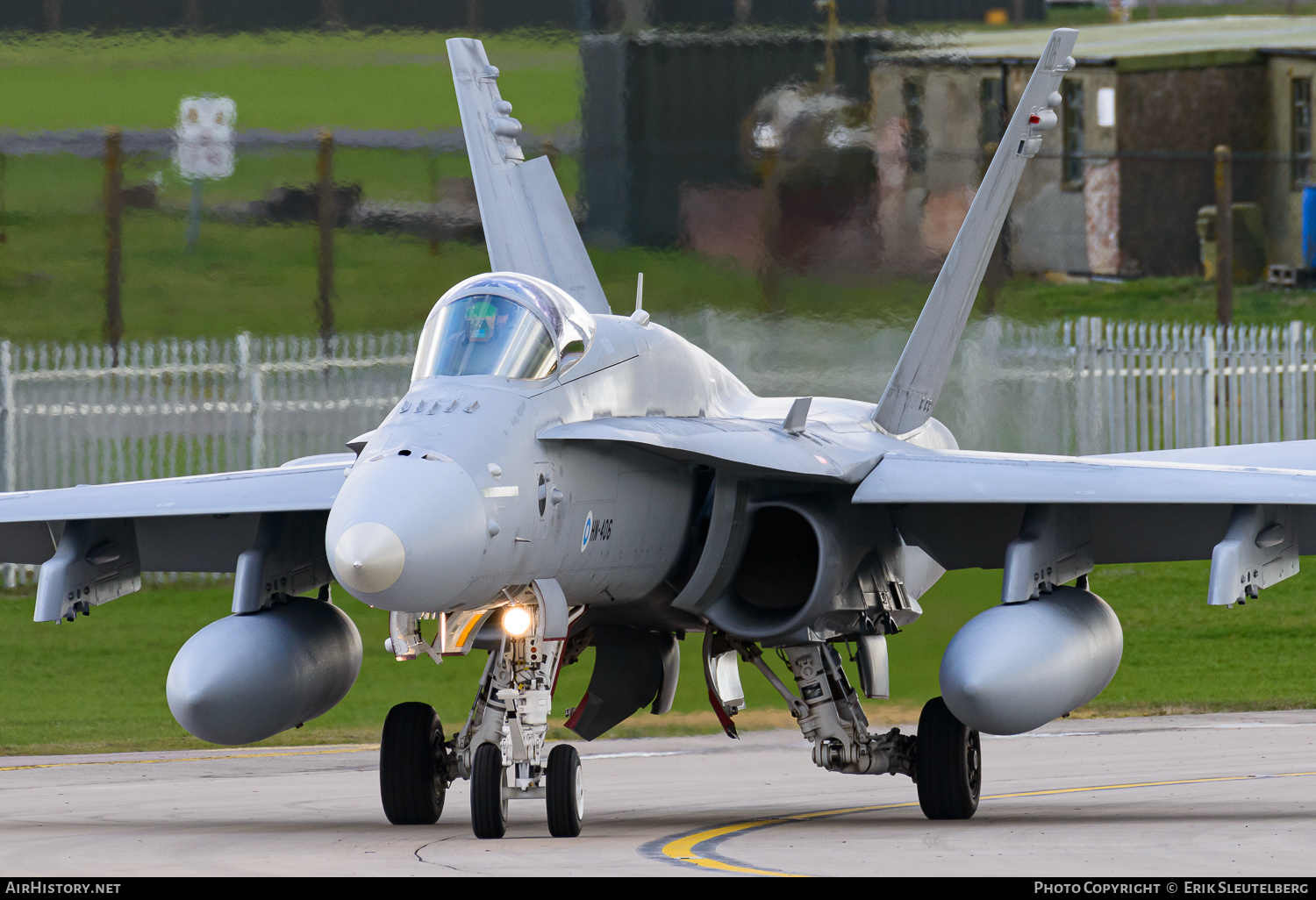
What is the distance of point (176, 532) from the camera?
12.8 m

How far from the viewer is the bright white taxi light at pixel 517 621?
10000 millimetres

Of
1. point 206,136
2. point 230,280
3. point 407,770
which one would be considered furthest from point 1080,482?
point 206,136

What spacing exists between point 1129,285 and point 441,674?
1342cm

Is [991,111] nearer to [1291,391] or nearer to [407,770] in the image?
[1291,391]

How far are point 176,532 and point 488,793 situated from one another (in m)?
3.90

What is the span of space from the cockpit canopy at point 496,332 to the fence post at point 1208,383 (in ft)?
49.2

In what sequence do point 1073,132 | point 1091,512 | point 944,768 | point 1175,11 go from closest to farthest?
point 944,768 → point 1091,512 → point 1175,11 → point 1073,132

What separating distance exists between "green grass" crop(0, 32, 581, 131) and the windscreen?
13740 mm

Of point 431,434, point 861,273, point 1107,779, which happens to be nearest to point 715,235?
point 861,273

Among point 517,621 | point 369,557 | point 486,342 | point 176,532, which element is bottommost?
point 517,621

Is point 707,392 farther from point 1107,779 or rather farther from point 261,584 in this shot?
point 1107,779

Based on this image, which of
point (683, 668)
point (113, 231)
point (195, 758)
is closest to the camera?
point (683, 668)

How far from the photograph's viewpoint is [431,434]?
912 centimetres

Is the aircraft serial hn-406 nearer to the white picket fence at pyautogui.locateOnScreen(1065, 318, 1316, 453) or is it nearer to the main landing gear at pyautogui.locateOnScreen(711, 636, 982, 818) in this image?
the main landing gear at pyautogui.locateOnScreen(711, 636, 982, 818)
